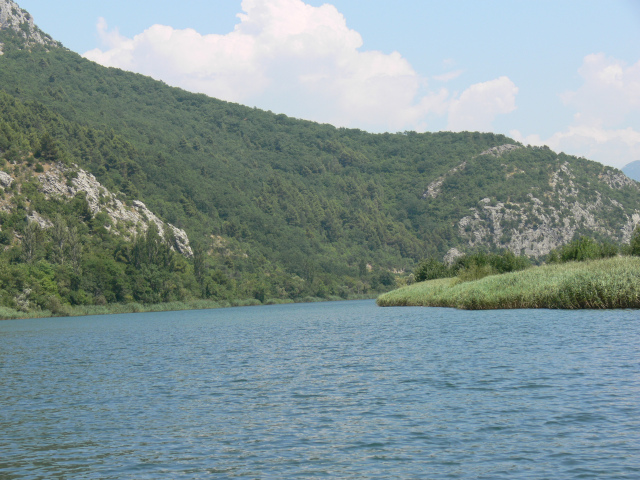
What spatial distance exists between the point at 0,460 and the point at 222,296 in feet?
553

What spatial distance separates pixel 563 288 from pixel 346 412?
1584 inches

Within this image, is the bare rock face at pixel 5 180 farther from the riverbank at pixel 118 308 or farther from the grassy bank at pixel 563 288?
the grassy bank at pixel 563 288

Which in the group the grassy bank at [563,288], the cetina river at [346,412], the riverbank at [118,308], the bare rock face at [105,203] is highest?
the bare rock face at [105,203]

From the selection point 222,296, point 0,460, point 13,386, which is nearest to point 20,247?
point 222,296

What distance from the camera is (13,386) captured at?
30234 millimetres

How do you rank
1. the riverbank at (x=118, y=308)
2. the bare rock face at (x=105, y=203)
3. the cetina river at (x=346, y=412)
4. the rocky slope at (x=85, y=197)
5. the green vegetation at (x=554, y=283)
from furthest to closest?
the bare rock face at (x=105, y=203) < the rocky slope at (x=85, y=197) < the riverbank at (x=118, y=308) < the green vegetation at (x=554, y=283) < the cetina river at (x=346, y=412)

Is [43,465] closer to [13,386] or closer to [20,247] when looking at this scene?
[13,386]

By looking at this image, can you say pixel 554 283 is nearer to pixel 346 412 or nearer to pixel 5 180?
pixel 346 412

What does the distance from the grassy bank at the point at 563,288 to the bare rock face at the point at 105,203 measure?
11918 cm

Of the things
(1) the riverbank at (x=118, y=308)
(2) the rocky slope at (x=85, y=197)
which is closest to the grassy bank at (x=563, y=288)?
(1) the riverbank at (x=118, y=308)

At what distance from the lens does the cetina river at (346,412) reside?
1553 centimetres

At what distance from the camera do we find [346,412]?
21156mm

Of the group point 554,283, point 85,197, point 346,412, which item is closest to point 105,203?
point 85,197

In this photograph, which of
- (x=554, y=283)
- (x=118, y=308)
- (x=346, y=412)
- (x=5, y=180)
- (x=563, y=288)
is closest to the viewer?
(x=346, y=412)
